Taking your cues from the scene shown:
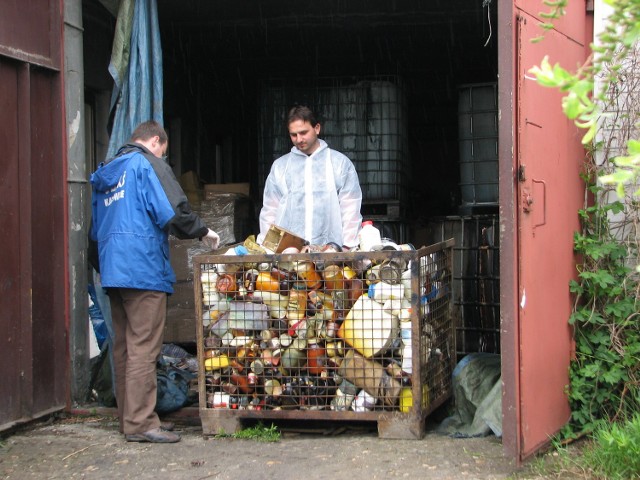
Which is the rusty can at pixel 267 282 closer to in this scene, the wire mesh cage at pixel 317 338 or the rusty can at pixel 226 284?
the wire mesh cage at pixel 317 338

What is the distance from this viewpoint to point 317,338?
488 cm

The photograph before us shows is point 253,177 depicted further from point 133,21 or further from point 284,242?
point 284,242

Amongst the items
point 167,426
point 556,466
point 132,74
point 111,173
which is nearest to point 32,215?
point 111,173

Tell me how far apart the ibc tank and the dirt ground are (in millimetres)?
2825

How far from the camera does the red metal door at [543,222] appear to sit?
13.5 feet

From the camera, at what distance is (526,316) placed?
4.17 meters

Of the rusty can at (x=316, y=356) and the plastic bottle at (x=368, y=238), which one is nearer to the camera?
the rusty can at (x=316, y=356)

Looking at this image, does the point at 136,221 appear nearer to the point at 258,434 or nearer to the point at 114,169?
the point at 114,169

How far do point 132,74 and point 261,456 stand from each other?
2.88 m

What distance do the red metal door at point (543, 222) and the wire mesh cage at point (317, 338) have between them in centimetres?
72

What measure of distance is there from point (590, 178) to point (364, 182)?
3.10 metres

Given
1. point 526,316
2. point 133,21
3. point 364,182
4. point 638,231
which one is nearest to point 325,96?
point 364,182

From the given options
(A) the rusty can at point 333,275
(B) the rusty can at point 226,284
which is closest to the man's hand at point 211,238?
(B) the rusty can at point 226,284

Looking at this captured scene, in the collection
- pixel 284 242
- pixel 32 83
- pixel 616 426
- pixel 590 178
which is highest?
pixel 32 83
